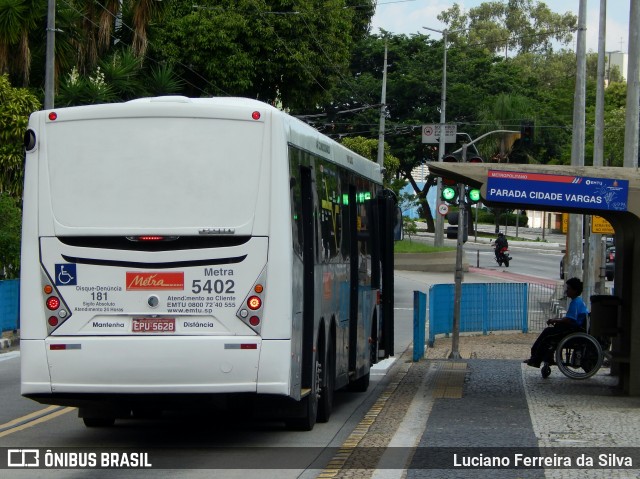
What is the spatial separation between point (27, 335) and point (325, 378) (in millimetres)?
3653

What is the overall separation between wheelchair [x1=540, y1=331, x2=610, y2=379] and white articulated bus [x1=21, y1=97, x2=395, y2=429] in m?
7.61

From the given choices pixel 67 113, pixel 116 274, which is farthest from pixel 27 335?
pixel 67 113

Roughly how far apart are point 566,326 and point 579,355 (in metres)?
0.55

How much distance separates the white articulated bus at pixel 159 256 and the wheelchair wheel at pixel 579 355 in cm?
761

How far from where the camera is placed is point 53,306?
1107 centimetres

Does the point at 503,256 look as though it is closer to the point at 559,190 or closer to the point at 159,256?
the point at 559,190

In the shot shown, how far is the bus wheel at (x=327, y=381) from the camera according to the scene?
1350 centimetres

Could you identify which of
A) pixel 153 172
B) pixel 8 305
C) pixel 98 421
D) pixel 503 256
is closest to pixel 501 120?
pixel 503 256

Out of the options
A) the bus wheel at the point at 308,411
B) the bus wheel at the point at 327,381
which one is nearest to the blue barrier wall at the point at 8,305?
the bus wheel at the point at 327,381

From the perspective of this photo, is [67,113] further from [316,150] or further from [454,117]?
[454,117]

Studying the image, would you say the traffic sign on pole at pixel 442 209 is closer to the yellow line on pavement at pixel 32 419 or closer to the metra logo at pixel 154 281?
the yellow line on pavement at pixel 32 419

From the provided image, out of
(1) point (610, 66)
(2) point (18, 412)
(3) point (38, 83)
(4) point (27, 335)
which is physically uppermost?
(1) point (610, 66)

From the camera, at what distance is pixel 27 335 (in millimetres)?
11047

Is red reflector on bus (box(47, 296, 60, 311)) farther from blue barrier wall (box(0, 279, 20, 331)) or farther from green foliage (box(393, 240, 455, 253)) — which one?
green foliage (box(393, 240, 455, 253))
